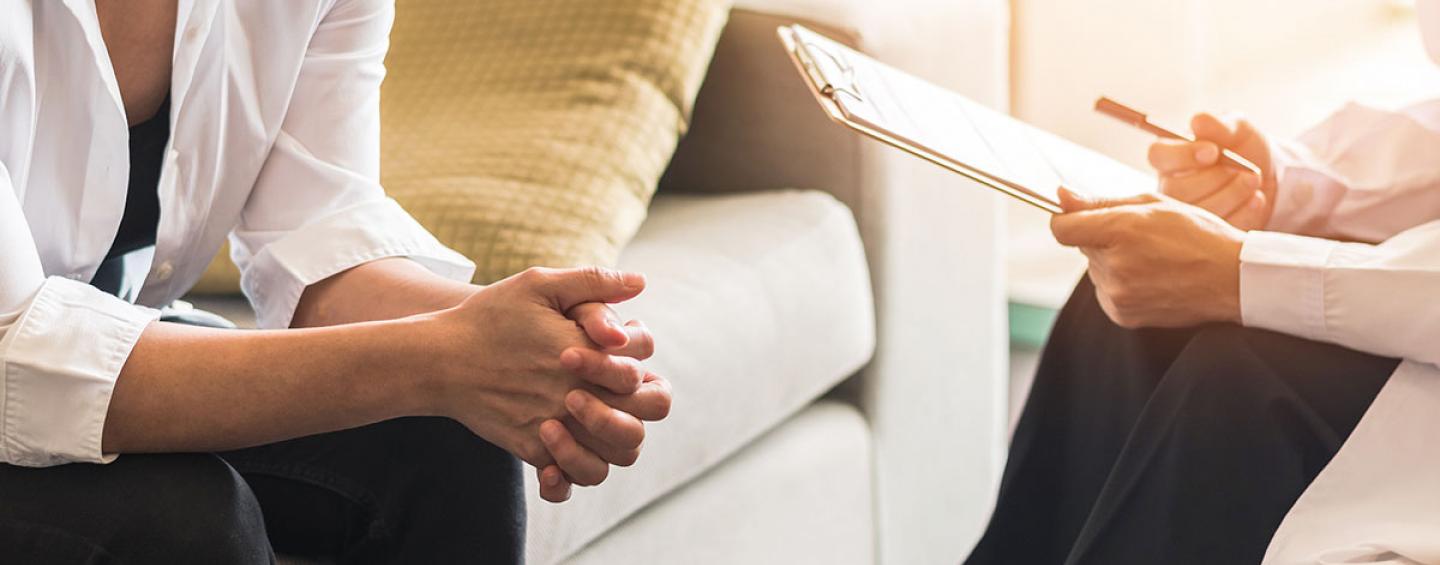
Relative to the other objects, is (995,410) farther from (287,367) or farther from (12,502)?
(12,502)

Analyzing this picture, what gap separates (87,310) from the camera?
2.41ft

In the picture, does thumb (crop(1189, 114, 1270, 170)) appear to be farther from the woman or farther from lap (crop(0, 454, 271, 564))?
lap (crop(0, 454, 271, 564))

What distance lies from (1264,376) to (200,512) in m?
0.60

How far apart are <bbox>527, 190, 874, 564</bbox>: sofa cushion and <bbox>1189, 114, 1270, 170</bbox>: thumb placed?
36cm

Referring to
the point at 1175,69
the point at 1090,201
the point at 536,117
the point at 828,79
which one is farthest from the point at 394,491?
the point at 1175,69

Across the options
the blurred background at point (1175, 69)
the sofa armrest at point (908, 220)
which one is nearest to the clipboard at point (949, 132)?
the sofa armrest at point (908, 220)

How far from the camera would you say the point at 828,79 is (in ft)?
3.06

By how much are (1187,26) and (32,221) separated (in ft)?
5.41

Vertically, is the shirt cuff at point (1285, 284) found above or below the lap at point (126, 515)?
below

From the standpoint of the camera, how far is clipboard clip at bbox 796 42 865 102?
3.02ft

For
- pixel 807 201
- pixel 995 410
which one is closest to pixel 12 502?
pixel 807 201

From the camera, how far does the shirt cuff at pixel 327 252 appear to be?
3.05 ft

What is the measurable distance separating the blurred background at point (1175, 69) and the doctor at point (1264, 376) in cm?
85

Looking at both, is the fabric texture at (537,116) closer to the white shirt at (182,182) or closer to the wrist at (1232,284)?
the white shirt at (182,182)
